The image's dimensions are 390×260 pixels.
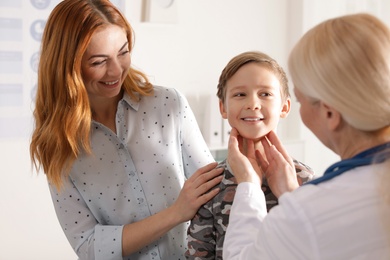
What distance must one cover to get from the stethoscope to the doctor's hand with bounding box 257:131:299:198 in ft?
0.95

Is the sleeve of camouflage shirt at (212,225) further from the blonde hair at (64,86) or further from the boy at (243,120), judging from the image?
the blonde hair at (64,86)

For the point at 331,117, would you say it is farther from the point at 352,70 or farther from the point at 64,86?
the point at 64,86

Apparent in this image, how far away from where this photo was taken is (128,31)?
1.62 meters

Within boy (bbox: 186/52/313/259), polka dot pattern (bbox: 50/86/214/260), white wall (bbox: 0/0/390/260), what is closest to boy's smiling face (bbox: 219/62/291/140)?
boy (bbox: 186/52/313/259)

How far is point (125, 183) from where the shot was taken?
162cm

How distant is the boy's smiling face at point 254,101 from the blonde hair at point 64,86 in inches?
15.2

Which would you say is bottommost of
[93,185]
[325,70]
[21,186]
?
[21,186]

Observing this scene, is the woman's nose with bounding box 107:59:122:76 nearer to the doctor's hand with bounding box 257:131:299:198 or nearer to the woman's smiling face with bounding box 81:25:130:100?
the woman's smiling face with bounding box 81:25:130:100

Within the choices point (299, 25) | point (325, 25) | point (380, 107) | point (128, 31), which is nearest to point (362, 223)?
point (380, 107)

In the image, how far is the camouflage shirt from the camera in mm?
1401

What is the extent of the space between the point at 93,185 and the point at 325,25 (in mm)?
848

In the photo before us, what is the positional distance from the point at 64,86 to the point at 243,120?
1.60ft

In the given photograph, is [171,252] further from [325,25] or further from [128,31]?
[325,25]

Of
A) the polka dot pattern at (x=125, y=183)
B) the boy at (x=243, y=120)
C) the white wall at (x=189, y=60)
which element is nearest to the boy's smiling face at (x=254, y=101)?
the boy at (x=243, y=120)
